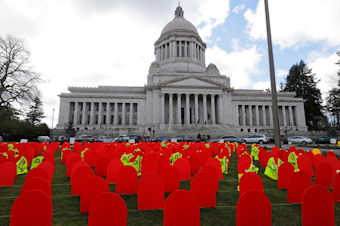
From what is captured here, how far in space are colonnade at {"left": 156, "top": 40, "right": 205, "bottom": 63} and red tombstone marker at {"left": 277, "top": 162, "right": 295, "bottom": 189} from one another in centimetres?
6058

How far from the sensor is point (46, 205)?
2.81 meters

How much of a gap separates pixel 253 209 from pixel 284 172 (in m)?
3.55

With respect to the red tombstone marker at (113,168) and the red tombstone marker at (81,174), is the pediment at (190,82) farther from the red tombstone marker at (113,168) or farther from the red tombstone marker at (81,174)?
the red tombstone marker at (81,174)

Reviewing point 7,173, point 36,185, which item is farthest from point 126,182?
point 7,173

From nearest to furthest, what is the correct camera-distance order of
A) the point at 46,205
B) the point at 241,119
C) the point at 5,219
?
the point at 46,205, the point at 5,219, the point at 241,119

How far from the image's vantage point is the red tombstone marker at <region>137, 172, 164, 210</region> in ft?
13.3

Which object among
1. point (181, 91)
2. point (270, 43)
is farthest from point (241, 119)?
point (270, 43)

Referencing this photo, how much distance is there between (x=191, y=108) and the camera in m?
54.0

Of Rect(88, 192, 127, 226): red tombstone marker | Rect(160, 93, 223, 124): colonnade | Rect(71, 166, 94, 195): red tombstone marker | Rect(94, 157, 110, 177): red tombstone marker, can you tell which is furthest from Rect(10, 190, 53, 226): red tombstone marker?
Rect(160, 93, 223, 124): colonnade

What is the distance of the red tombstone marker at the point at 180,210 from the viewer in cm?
288

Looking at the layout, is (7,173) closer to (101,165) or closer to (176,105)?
(101,165)

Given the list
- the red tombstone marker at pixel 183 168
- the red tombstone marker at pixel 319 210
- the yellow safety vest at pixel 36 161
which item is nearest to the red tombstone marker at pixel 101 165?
the yellow safety vest at pixel 36 161

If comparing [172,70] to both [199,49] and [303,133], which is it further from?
[303,133]

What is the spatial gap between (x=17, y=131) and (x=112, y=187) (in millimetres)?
32923
